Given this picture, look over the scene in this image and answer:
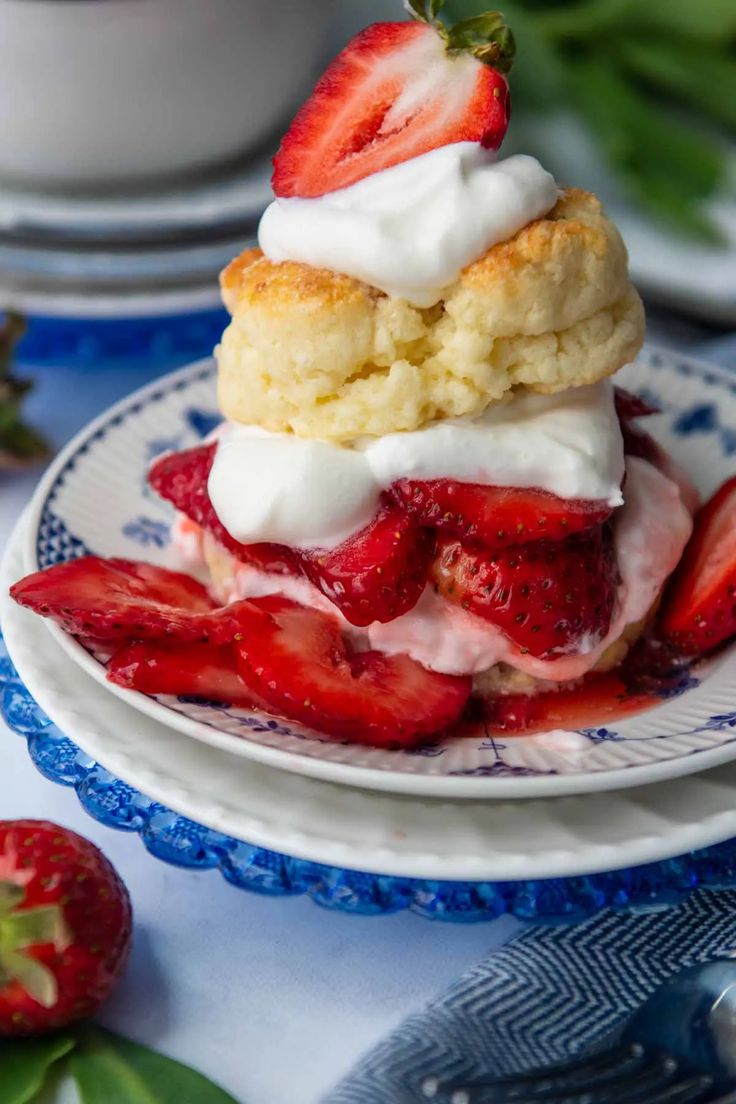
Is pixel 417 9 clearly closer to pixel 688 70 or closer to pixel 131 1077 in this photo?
pixel 131 1077

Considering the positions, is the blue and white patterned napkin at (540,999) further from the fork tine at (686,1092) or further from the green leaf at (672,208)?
the green leaf at (672,208)

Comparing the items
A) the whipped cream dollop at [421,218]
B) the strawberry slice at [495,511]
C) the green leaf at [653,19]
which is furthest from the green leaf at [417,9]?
the green leaf at [653,19]

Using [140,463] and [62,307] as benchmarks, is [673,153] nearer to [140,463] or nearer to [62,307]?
[62,307]

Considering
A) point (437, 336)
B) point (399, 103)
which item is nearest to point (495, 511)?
point (437, 336)

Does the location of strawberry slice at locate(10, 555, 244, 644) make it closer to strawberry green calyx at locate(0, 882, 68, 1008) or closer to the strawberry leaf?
strawberry green calyx at locate(0, 882, 68, 1008)

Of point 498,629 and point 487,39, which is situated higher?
point 487,39

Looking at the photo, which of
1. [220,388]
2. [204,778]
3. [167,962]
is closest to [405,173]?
[220,388]
